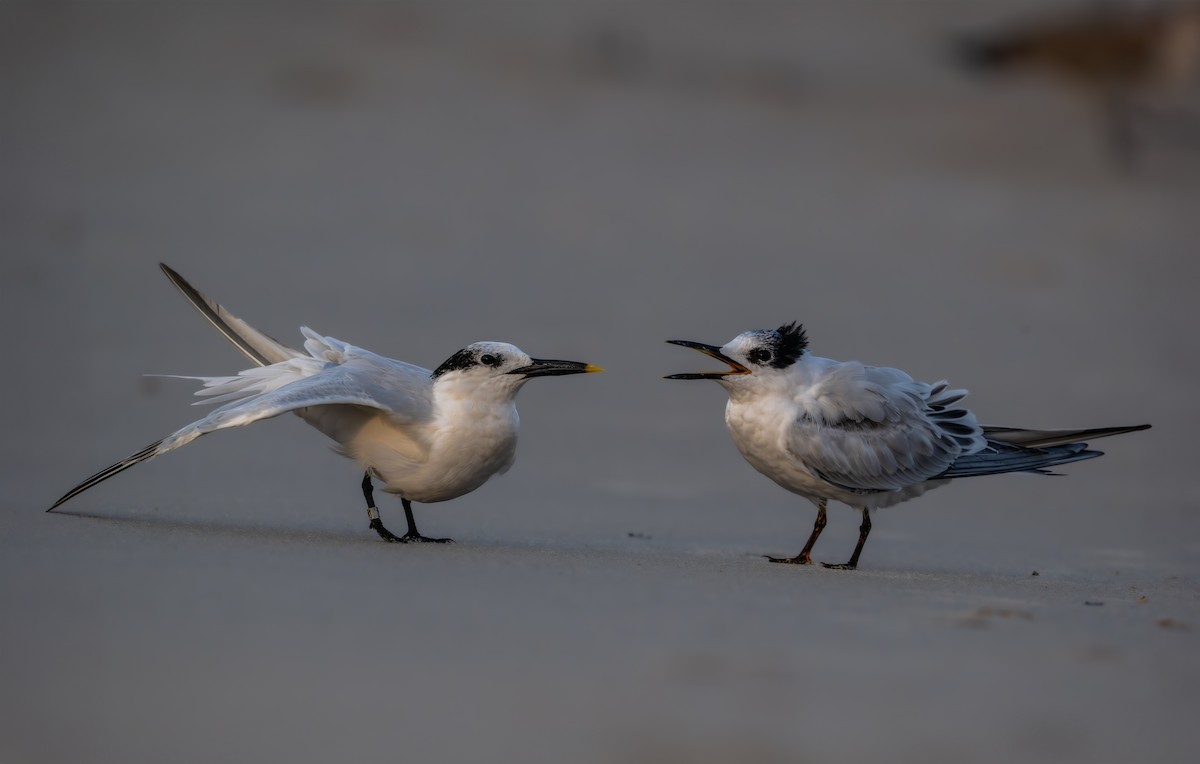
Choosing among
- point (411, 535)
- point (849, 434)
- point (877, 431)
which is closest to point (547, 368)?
point (411, 535)

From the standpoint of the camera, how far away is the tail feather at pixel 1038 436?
577cm

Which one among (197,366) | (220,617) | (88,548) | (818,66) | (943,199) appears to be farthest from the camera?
(818,66)

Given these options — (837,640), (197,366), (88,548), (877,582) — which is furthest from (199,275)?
(837,640)

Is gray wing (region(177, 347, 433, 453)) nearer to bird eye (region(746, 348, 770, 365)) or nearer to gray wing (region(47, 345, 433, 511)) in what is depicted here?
gray wing (region(47, 345, 433, 511))

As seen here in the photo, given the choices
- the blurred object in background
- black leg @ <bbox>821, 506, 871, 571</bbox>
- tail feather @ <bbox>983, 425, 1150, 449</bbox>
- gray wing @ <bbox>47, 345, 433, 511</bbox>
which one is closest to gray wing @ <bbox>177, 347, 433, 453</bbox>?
gray wing @ <bbox>47, 345, 433, 511</bbox>

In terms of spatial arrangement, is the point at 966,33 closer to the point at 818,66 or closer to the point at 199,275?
the point at 818,66

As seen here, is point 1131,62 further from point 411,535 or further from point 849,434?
point 411,535

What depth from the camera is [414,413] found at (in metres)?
5.35

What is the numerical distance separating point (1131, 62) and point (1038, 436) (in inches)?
345

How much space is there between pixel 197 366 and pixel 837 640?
5092 mm

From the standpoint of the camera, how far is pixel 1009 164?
40.9ft

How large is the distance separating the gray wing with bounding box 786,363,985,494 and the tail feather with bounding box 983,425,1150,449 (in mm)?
107

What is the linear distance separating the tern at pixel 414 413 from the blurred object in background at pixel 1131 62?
31.2 feet

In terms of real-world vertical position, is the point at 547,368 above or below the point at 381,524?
above
